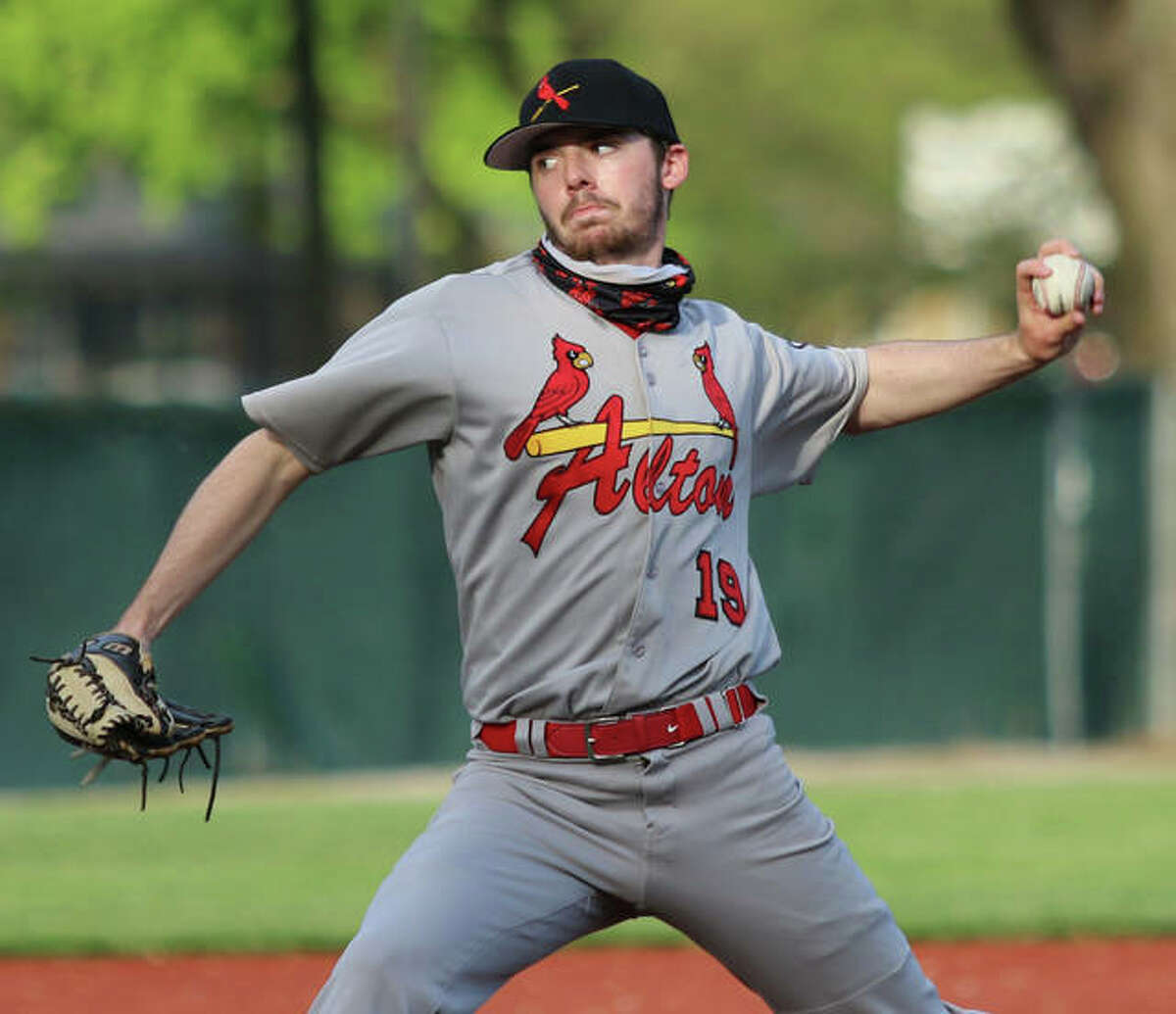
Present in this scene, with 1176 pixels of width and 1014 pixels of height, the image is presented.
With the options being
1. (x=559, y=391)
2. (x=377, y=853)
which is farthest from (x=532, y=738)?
(x=377, y=853)

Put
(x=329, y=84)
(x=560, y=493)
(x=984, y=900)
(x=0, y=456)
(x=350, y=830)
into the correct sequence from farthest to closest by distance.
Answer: (x=329, y=84) → (x=0, y=456) → (x=350, y=830) → (x=984, y=900) → (x=560, y=493)

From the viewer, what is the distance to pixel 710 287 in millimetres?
49375

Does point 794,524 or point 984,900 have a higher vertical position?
point 794,524

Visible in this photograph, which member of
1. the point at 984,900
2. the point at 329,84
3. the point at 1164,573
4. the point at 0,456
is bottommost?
the point at 984,900

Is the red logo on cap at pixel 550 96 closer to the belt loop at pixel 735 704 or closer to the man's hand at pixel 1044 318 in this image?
the man's hand at pixel 1044 318

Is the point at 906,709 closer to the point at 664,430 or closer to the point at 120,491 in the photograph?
the point at 120,491

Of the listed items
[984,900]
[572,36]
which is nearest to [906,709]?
[984,900]

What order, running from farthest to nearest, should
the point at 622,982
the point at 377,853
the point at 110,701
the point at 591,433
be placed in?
the point at 377,853, the point at 622,982, the point at 591,433, the point at 110,701

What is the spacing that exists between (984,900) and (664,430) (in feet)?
17.4

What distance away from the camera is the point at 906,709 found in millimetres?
13875

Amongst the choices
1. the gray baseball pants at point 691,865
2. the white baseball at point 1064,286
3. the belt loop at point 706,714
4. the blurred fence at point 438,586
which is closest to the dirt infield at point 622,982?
the gray baseball pants at point 691,865

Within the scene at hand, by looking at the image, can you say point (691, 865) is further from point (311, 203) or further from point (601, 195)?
point (311, 203)

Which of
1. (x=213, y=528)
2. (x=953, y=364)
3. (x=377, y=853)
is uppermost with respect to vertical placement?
(x=953, y=364)

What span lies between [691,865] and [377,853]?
645 cm
